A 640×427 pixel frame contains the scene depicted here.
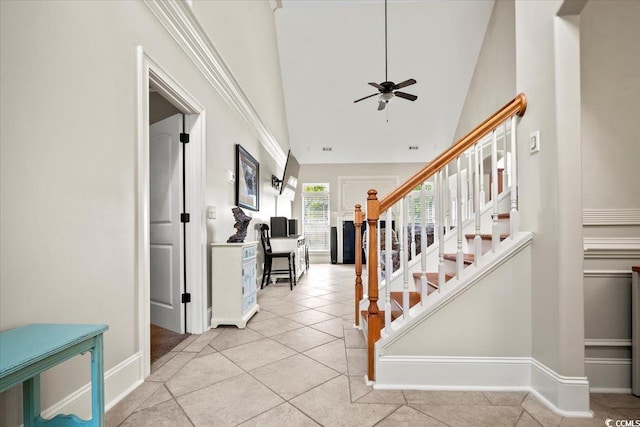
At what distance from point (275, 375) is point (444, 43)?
251 inches

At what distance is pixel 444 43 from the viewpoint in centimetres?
582

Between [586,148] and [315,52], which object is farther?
[315,52]

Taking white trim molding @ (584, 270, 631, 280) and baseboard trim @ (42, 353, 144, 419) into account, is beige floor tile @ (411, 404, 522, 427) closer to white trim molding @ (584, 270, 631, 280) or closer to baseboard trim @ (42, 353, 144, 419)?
white trim molding @ (584, 270, 631, 280)

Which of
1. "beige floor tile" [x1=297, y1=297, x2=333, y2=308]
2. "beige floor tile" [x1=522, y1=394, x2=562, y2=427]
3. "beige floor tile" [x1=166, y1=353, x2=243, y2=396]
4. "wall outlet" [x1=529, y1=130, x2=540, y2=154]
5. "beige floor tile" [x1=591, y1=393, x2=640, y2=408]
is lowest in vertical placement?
"beige floor tile" [x1=297, y1=297, x2=333, y2=308]

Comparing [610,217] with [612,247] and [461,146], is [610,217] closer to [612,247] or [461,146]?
[612,247]

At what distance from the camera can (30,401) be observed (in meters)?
1.15

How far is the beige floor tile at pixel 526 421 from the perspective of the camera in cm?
144

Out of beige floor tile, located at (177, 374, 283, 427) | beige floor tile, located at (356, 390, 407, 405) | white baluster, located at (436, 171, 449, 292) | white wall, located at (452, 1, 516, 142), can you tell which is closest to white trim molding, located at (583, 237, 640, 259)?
white baluster, located at (436, 171, 449, 292)

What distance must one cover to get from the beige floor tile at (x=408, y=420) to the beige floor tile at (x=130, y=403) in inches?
50.1

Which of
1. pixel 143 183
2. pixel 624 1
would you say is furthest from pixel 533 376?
pixel 143 183

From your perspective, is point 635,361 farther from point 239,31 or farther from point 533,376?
point 239,31

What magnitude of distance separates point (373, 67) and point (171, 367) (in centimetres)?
605

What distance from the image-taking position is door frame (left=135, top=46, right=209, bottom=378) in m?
1.92

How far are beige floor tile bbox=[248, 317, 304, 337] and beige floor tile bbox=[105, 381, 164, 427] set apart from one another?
3.45 ft
